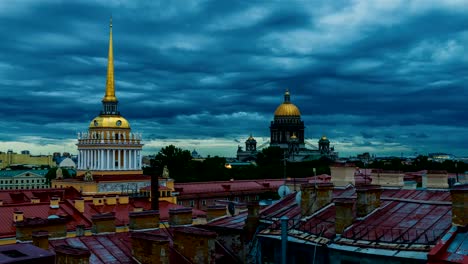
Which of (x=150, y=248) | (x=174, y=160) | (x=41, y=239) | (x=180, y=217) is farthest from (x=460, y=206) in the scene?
(x=174, y=160)

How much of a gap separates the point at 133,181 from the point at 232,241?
43.4 meters

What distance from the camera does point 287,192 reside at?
61.8ft

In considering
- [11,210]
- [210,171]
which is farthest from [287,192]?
[210,171]

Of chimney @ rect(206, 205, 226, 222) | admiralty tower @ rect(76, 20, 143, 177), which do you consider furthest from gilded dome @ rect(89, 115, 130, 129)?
chimney @ rect(206, 205, 226, 222)

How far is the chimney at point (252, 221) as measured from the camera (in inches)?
641

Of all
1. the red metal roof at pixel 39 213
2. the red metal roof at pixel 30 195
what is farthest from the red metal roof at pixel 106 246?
the red metal roof at pixel 30 195

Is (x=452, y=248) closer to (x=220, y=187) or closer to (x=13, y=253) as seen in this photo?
(x=13, y=253)

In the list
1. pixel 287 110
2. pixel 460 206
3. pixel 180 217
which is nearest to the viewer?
pixel 460 206

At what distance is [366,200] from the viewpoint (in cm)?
1402

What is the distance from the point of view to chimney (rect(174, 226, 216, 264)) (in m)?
13.3

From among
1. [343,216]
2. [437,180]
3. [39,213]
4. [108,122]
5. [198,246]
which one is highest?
[108,122]

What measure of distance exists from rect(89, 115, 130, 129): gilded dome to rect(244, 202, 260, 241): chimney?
167ft

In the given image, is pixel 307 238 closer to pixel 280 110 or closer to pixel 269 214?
pixel 269 214

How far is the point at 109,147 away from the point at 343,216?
176 ft
